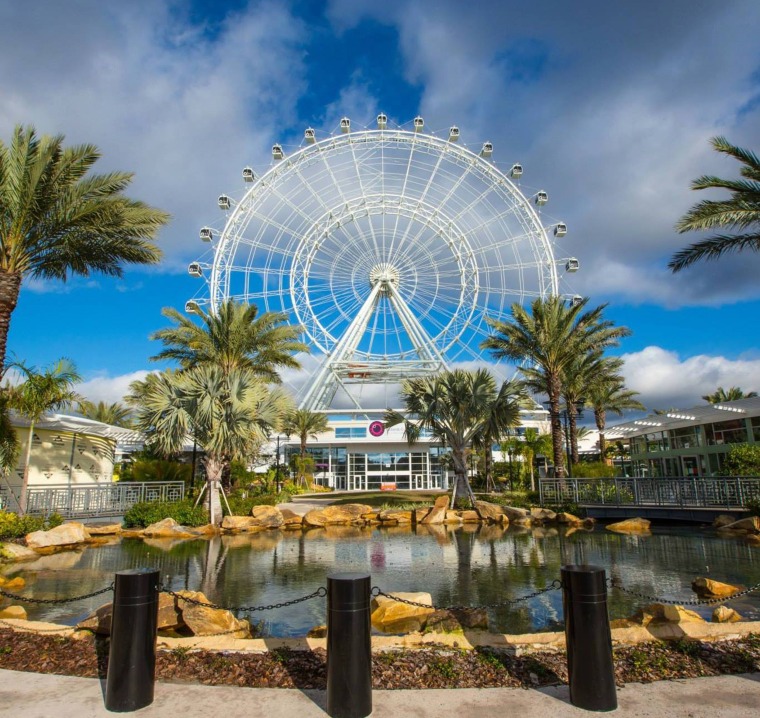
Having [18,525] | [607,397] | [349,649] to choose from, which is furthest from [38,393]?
[607,397]

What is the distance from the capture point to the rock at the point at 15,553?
13484 millimetres

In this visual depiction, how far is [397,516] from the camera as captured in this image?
2412cm

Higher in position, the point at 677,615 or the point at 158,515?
the point at 158,515

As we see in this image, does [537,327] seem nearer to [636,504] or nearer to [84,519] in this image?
[636,504]

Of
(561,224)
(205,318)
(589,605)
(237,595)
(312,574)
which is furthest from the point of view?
(561,224)

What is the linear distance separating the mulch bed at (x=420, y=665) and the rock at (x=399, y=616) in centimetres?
211

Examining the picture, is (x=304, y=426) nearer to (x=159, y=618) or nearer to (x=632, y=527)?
(x=632, y=527)

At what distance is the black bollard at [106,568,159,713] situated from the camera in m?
4.45

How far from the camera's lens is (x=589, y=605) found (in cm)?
461

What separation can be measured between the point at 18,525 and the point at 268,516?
840 cm

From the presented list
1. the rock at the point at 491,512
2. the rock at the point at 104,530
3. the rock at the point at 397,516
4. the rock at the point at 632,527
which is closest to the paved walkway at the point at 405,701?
the rock at the point at 104,530

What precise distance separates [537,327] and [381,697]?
24551mm

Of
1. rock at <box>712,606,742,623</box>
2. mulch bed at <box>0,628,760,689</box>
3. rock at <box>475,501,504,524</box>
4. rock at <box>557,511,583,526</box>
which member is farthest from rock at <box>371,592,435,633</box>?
rock at <box>557,511,583,526</box>

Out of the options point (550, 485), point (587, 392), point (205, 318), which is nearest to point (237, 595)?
point (205, 318)
